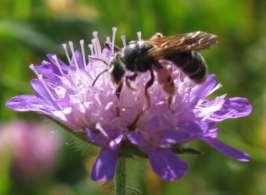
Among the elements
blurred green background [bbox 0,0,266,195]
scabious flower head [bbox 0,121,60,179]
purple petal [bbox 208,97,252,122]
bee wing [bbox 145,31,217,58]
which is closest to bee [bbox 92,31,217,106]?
bee wing [bbox 145,31,217,58]

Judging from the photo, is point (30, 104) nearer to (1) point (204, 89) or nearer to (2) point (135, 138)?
(2) point (135, 138)

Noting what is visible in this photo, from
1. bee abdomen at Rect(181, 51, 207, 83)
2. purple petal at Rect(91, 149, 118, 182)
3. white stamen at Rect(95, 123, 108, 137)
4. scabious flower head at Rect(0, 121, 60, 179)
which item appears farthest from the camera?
scabious flower head at Rect(0, 121, 60, 179)

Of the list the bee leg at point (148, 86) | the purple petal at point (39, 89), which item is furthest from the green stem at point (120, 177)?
the purple petal at point (39, 89)

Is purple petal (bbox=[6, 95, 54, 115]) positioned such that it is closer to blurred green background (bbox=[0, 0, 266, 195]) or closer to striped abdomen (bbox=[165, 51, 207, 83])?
striped abdomen (bbox=[165, 51, 207, 83])

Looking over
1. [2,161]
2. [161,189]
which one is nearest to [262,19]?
[161,189]

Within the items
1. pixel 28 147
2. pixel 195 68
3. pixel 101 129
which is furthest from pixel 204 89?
pixel 28 147

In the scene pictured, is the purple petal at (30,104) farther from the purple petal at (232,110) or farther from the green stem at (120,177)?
the purple petal at (232,110)

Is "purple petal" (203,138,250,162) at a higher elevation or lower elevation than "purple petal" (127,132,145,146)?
lower
